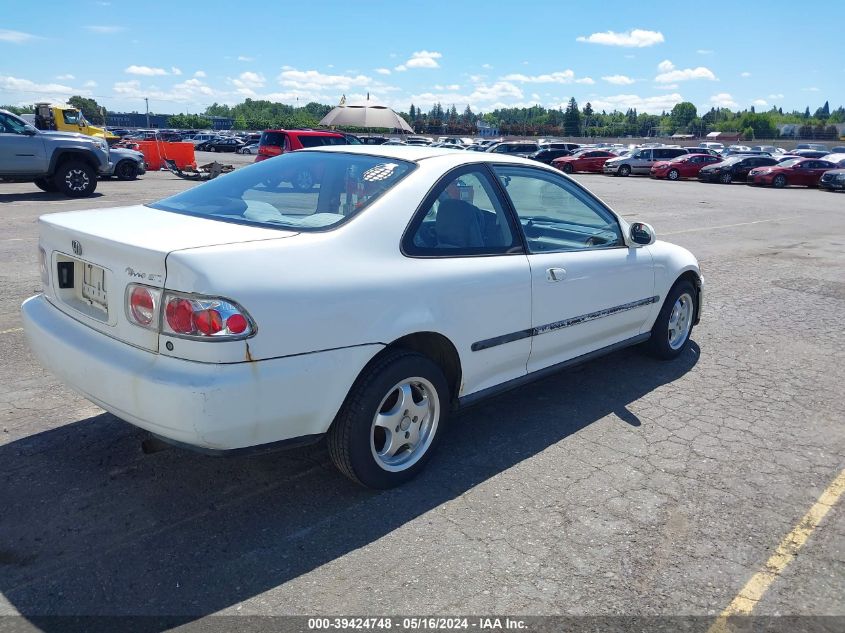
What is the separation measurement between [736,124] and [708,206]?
462 ft

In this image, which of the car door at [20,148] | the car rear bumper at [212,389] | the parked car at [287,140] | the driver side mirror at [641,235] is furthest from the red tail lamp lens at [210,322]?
the parked car at [287,140]

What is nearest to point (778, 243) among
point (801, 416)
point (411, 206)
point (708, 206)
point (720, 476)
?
point (708, 206)

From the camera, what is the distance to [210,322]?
8.48 ft

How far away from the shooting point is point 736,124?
143 m

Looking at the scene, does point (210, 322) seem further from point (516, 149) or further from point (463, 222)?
point (516, 149)

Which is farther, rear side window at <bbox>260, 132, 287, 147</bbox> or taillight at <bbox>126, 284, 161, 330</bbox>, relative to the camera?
rear side window at <bbox>260, 132, 287, 147</bbox>

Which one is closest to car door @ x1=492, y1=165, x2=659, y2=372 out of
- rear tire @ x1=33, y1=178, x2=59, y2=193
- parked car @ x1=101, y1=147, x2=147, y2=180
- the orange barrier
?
rear tire @ x1=33, y1=178, x2=59, y2=193

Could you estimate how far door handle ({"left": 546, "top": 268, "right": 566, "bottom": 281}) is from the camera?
384 centimetres

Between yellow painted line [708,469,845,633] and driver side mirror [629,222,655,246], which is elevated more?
driver side mirror [629,222,655,246]

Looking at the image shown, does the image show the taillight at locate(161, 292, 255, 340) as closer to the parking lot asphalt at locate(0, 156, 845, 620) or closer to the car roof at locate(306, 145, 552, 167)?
the parking lot asphalt at locate(0, 156, 845, 620)

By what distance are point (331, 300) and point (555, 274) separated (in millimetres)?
1550

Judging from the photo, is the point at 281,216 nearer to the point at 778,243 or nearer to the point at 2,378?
the point at 2,378

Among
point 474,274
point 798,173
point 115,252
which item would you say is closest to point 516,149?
point 798,173

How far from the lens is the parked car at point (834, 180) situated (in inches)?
1131
